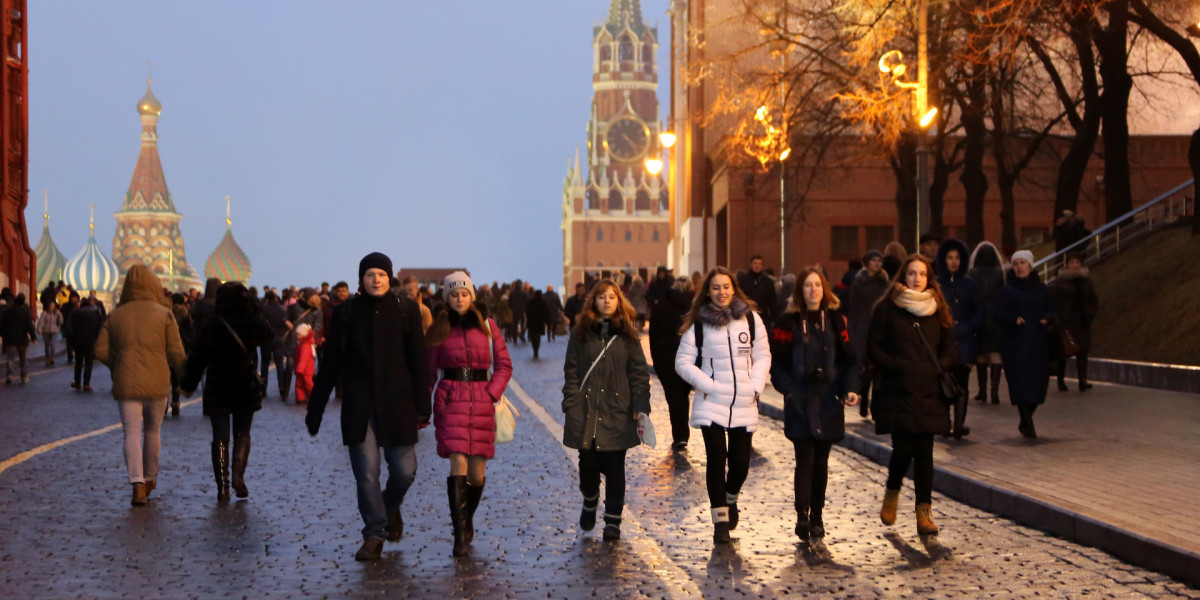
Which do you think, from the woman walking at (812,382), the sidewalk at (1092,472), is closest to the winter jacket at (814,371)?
the woman walking at (812,382)

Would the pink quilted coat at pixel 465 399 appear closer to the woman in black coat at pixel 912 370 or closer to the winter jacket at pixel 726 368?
the winter jacket at pixel 726 368

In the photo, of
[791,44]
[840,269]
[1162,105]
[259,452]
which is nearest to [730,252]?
[840,269]

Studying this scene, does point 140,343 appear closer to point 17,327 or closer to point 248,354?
point 248,354

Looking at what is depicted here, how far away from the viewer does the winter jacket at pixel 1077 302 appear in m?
21.0

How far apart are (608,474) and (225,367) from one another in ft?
11.8

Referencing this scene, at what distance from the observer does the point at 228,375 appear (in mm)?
11484

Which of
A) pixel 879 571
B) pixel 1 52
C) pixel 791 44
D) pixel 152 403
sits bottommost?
pixel 879 571

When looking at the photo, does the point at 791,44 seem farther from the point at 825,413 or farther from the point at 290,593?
the point at 290,593

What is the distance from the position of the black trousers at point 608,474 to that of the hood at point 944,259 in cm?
589

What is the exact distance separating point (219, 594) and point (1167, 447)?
30.0ft

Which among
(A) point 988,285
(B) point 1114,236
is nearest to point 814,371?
(A) point 988,285

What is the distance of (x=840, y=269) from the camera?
2322 inches

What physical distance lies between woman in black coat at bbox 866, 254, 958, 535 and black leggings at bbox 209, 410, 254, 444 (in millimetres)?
4754

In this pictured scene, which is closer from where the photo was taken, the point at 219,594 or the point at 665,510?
the point at 219,594
